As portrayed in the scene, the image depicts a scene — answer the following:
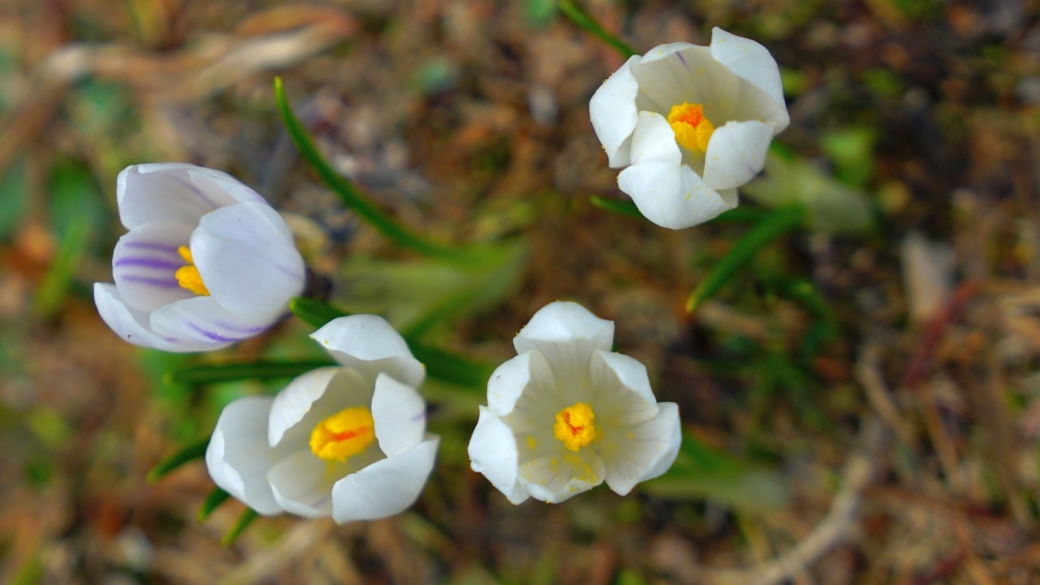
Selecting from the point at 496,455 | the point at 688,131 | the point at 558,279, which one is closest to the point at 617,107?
the point at 688,131

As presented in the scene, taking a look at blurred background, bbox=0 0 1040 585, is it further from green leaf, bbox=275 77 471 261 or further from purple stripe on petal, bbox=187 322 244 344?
purple stripe on petal, bbox=187 322 244 344

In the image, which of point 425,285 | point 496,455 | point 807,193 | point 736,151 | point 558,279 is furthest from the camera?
point 558,279

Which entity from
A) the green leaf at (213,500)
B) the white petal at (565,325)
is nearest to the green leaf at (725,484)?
the white petal at (565,325)

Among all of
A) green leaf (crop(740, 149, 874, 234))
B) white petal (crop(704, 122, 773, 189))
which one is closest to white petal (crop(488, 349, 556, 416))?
white petal (crop(704, 122, 773, 189))

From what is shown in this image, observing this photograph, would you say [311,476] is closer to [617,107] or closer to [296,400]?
[296,400]

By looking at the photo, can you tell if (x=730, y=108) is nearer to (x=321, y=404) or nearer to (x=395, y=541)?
(x=321, y=404)
